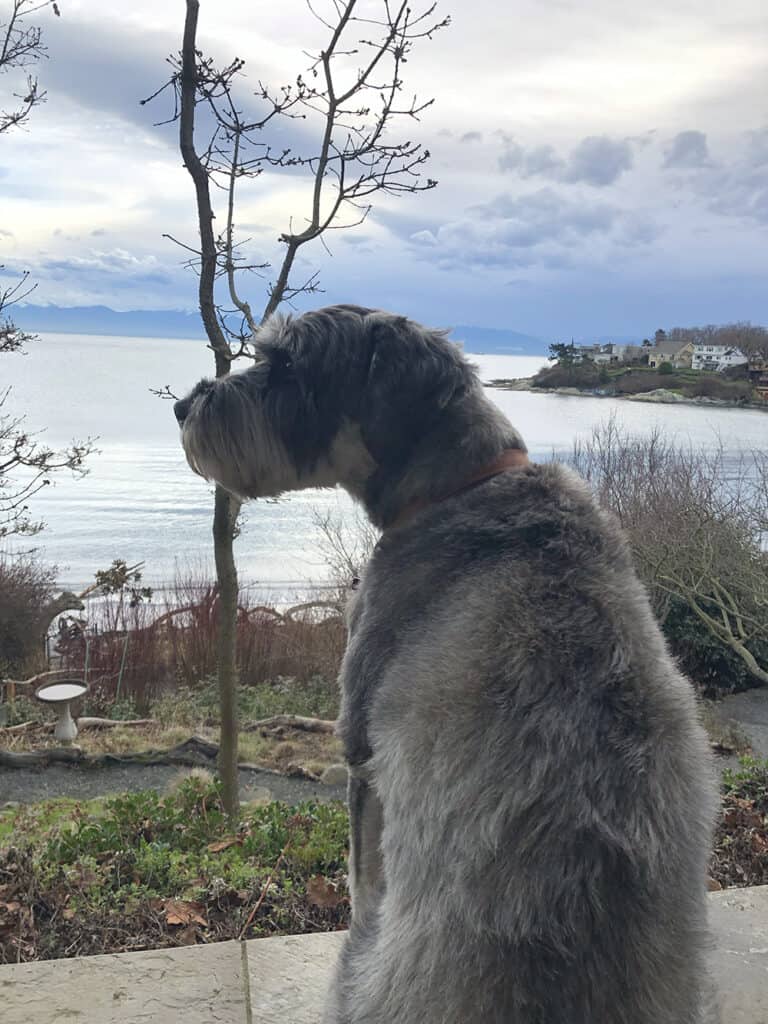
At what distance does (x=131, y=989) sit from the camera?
2.48 meters

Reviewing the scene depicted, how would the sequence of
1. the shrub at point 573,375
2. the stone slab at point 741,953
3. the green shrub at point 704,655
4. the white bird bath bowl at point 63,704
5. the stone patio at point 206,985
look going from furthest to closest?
the shrub at point 573,375 → the green shrub at point 704,655 → the white bird bath bowl at point 63,704 → the stone slab at point 741,953 → the stone patio at point 206,985

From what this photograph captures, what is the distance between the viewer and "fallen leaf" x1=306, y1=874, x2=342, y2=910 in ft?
10.4

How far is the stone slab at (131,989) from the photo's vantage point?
2371mm

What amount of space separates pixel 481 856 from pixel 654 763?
15.7 inches

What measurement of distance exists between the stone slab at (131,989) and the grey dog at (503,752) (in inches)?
21.9

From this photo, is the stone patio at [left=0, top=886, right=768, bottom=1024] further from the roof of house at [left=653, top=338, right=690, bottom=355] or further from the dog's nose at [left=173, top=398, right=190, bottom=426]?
the roof of house at [left=653, top=338, right=690, bottom=355]

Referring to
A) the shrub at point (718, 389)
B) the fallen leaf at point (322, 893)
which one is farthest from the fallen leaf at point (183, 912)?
the shrub at point (718, 389)

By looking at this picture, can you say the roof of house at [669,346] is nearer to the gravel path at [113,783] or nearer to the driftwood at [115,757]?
the gravel path at [113,783]

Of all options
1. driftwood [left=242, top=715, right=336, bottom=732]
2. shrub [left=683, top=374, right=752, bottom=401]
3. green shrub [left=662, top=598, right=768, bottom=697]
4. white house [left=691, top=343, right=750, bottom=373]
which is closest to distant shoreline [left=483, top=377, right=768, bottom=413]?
shrub [left=683, top=374, right=752, bottom=401]

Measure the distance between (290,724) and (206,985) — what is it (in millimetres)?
8592

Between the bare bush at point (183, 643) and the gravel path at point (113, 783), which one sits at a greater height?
the bare bush at point (183, 643)

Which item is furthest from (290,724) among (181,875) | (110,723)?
(181,875)

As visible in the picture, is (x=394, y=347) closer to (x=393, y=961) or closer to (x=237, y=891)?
(x=393, y=961)

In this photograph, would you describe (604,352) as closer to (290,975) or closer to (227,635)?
(227,635)
